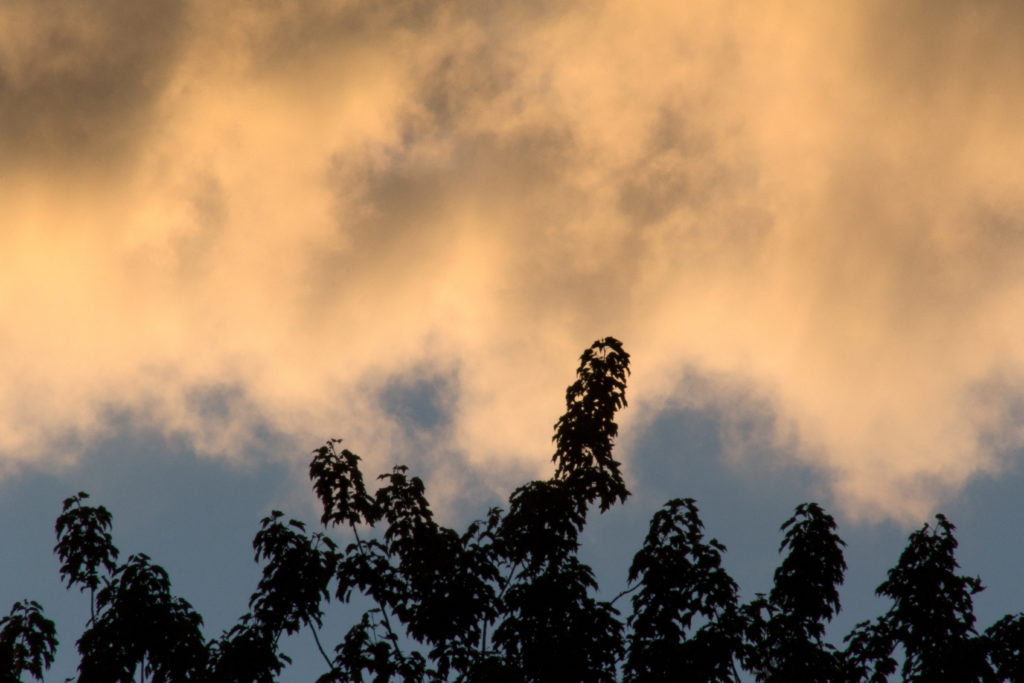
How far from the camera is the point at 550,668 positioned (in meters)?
21.8

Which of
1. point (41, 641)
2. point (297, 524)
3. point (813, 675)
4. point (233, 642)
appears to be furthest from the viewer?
point (41, 641)

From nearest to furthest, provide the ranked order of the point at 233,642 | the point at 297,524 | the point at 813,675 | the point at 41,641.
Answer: the point at 813,675
the point at 233,642
the point at 297,524
the point at 41,641

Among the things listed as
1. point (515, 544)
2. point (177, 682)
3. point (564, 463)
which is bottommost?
point (177, 682)

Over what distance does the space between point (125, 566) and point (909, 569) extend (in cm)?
1913

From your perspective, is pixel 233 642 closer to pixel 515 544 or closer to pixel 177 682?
pixel 177 682

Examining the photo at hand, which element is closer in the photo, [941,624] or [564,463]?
[941,624]

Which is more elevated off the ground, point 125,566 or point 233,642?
point 125,566

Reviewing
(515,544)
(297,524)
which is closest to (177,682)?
(297,524)

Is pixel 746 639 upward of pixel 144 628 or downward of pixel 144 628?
downward

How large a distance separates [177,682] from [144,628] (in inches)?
62.7

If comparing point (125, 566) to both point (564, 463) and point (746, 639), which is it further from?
point (746, 639)

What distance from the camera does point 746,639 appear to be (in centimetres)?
2259

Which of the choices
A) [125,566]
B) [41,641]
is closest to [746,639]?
[125,566]

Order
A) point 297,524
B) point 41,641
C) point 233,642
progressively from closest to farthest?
1. point 233,642
2. point 297,524
3. point 41,641
